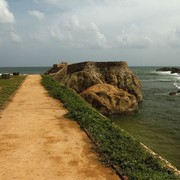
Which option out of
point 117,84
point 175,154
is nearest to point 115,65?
point 117,84

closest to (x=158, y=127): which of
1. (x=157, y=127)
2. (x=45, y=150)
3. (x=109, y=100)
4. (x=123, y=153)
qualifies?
(x=157, y=127)

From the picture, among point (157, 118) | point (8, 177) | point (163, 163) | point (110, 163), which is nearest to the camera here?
point (8, 177)

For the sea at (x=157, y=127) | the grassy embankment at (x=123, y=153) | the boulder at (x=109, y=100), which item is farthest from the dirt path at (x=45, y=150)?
the boulder at (x=109, y=100)

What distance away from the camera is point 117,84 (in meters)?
24.0

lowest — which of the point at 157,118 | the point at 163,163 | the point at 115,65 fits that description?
the point at 157,118

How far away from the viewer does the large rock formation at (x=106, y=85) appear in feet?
62.8

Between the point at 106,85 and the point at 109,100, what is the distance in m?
1.83

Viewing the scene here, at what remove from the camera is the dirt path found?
19.2ft

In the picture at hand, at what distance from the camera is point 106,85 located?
20.8m

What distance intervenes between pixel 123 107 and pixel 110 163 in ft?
42.6

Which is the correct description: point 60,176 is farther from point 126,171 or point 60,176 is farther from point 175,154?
point 175,154

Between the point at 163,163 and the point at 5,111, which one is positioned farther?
the point at 5,111

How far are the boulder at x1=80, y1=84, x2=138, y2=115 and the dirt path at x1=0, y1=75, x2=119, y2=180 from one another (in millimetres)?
7786

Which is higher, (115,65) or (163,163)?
(115,65)
